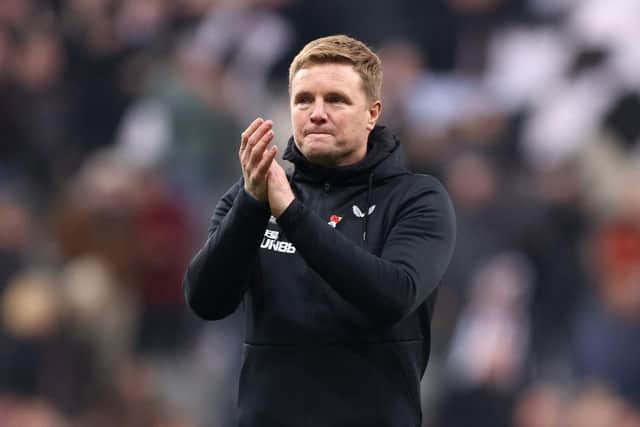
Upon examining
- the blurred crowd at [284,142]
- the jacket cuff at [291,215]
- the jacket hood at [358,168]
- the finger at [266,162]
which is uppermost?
the finger at [266,162]

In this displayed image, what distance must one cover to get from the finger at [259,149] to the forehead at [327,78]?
277 mm

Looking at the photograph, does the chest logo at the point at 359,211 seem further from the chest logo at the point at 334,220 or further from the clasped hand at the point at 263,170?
the clasped hand at the point at 263,170

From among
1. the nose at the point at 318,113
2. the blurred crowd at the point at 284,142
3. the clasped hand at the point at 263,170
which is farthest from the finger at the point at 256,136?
the blurred crowd at the point at 284,142

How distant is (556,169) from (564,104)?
1.67 ft

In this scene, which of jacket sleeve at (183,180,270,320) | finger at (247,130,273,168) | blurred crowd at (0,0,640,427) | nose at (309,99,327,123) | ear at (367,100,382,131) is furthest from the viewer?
blurred crowd at (0,0,640,427)

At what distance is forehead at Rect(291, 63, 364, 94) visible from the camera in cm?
309

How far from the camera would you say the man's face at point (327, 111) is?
3086 mm

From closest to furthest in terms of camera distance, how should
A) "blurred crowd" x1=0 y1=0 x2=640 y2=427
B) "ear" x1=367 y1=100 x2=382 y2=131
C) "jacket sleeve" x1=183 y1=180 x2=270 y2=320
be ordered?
"jacket sleeve" x1=183 y1=180 x2=270 y2=320 < "ear" x1=367 y1=100 x2=382 y2=131 < "blurred crowd" x1=0 y1=0 x2=640 y2=427

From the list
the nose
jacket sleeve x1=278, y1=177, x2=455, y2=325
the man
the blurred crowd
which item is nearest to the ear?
the man

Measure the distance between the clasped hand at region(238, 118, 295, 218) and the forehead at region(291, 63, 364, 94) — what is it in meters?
0.22

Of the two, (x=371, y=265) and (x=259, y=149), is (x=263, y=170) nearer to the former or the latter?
(x=259, y=149)

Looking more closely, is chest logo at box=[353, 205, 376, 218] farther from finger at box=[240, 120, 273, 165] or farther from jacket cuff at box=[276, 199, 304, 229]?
finger at box=[240, 120, 273, 165]

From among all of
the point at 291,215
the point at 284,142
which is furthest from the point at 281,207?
the point at 284,142

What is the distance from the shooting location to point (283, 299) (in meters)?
3.06
